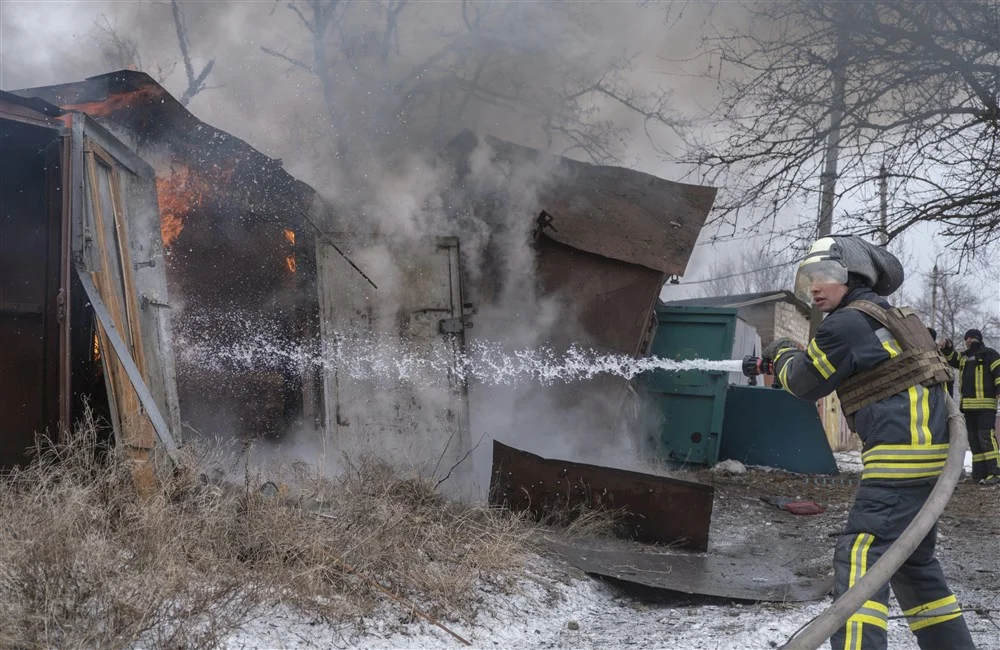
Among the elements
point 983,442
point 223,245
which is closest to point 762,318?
point 983,442

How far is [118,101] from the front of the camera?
5879 mm

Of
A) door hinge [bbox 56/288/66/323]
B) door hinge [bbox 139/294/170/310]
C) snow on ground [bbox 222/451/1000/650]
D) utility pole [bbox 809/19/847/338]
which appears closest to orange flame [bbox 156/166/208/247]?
door hinge [bbox 139/294/170/310]

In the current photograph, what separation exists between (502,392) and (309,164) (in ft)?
8.90

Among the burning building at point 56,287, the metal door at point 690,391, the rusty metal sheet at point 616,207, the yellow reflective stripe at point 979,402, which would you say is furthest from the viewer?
the yellow reflective stripe at point 979,402

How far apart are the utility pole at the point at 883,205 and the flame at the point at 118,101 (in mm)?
5782

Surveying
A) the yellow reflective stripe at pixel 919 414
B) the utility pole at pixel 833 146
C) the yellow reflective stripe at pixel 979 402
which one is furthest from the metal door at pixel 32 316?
the yellow reflective stripe at pixel 979 402

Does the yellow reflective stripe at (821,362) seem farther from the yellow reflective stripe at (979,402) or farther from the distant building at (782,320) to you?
the distant building at (782,320)

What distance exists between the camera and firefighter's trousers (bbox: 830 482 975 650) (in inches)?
111

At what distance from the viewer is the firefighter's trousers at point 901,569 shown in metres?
2.81

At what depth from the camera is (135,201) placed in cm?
516

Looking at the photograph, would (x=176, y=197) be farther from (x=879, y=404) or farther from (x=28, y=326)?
(x=879, y=404)

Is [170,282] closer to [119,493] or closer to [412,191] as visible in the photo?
[412,191]

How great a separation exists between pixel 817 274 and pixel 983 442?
21.7 feet

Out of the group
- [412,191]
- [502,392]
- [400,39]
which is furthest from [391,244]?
[400,39]
